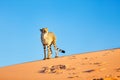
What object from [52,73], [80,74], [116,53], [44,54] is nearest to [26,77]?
[52,73]

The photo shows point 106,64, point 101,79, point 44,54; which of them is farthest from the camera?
point 44,54

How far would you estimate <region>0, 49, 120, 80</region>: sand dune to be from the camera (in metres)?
12.3

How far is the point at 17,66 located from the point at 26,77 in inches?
121

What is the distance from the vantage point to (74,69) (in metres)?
13.9

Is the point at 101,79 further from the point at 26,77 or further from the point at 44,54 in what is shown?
the point at 44,54

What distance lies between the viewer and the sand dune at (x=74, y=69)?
12291 millimetres

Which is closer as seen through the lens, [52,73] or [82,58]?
[52,73]

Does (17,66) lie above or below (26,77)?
above

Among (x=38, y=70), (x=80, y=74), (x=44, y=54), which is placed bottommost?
(x=80, y=74)

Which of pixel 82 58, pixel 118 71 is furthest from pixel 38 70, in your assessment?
pixel 118 71

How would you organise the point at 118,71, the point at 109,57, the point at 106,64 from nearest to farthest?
the point at 118,71
the point at 106,64
the point at 109,57

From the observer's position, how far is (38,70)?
15008 mm

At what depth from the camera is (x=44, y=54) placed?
19766 millimetres

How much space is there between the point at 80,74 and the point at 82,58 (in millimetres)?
2970
